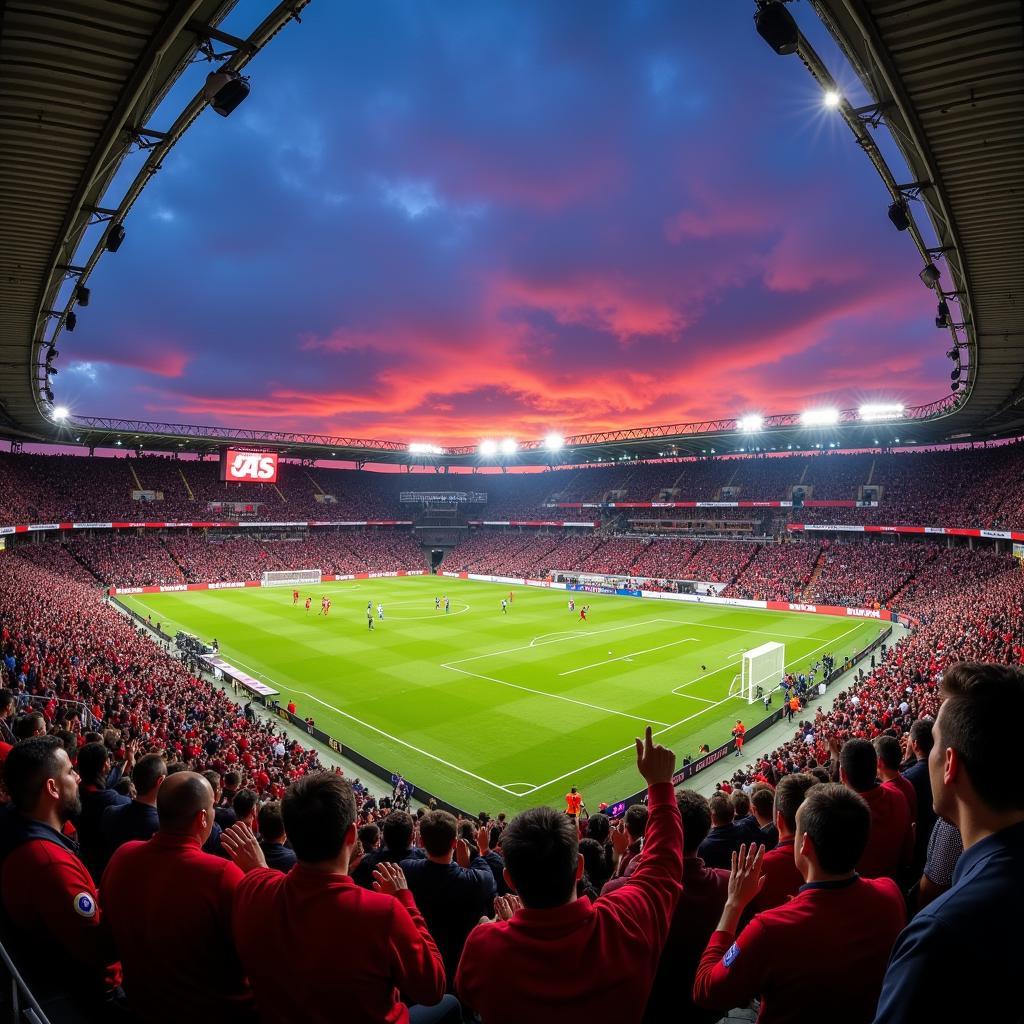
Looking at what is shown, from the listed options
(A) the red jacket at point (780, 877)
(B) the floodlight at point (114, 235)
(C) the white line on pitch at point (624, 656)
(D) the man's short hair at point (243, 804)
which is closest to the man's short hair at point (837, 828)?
(A) the red jacket at point (780, 877)

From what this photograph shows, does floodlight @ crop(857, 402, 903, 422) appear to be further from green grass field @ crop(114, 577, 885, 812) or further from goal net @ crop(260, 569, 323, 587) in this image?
goal net @ crop(260, 569, 323, 587)

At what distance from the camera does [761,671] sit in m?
29.4

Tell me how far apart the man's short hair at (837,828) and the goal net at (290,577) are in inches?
2654

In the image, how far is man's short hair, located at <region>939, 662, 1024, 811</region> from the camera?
2.17 metres

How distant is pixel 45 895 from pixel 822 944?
13.6 ft

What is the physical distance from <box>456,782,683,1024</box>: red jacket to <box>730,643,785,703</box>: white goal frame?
26.8 meters

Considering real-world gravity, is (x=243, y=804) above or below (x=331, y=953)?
below

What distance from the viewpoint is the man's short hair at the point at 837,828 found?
2.88 m

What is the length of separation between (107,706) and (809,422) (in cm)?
5423

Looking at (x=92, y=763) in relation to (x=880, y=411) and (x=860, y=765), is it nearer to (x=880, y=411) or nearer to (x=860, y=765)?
(x=860, y=765)

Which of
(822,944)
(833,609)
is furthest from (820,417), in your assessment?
A: (822,944)

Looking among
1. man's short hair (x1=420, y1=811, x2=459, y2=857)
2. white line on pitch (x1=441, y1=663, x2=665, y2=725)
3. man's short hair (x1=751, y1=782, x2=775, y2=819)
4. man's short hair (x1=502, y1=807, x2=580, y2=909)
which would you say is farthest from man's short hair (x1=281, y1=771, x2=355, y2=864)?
white line on pitch (x1=441, y1=663, x2=665, y2=725)

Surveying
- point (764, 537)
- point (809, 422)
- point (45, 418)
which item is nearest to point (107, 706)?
point (45, 418)

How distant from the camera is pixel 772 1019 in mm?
2881
